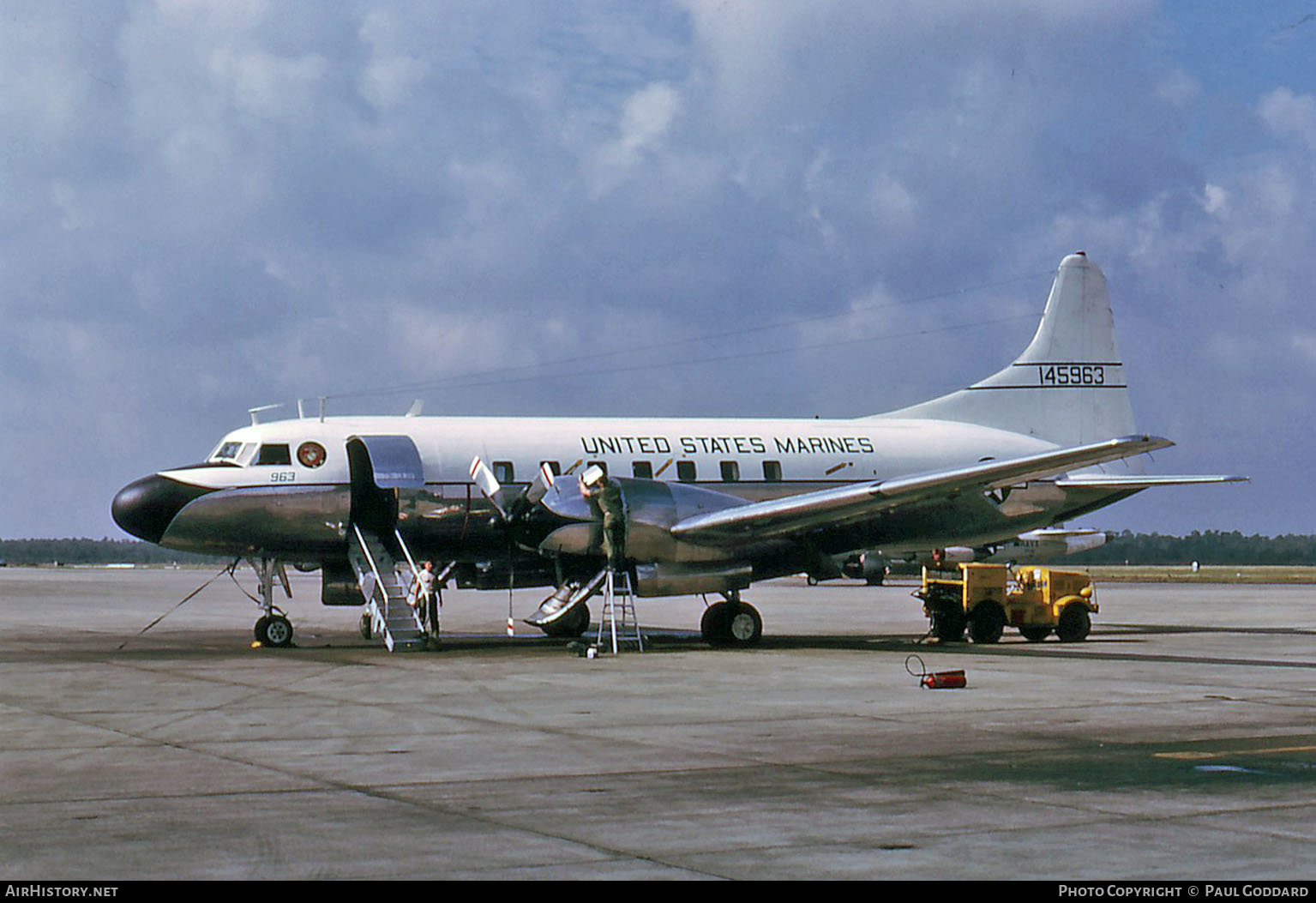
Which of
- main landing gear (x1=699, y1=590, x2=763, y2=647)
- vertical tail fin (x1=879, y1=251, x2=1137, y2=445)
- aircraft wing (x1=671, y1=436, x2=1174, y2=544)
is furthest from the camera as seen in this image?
vertical tail fin (x1=879, y1=251, x2=1137, y2=445)

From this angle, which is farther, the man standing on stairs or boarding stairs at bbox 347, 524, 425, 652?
the man standing on stairs

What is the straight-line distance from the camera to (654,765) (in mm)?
10602

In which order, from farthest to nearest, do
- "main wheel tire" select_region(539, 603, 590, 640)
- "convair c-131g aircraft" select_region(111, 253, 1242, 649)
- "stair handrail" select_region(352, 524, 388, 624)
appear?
"main wheel tire" select_region(539, 603, 590, 640) < "convair c-131g aircraft" select_region(111, 253, 1242, 649) < "stair handrail" select_region(352, 524, 388, 624)

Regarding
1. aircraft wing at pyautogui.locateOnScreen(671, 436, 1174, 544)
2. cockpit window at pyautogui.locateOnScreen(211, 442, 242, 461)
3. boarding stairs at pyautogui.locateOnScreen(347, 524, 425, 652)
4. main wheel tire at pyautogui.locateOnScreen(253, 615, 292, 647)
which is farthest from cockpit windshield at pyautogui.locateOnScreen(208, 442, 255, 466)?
aircraft wing at pyautogui.locateOnScreen(671, 436, 1174, 544)

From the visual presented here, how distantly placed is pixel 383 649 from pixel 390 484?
271 centimetres

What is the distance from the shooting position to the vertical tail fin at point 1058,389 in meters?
30.2

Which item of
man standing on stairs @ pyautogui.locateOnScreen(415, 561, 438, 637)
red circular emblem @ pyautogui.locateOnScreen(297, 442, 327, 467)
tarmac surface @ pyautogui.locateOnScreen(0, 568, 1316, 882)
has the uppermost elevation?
red circular emblem @ pyautogui.locateOnScreen(297, 442, 327, 467)

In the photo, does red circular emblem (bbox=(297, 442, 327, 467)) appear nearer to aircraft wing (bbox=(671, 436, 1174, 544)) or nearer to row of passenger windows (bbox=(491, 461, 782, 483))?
row of passenger windows (bbox=(491, 461, 782, 483))

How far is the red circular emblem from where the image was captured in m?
23.8

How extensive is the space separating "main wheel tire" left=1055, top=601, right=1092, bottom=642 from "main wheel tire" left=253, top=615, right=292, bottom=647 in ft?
43.3

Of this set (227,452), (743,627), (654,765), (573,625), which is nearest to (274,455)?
(227,452)

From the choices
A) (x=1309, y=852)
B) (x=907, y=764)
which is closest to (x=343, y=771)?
(x=907, y=764)

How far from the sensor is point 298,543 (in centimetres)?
2316

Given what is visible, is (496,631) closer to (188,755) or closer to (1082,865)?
(188,755)
